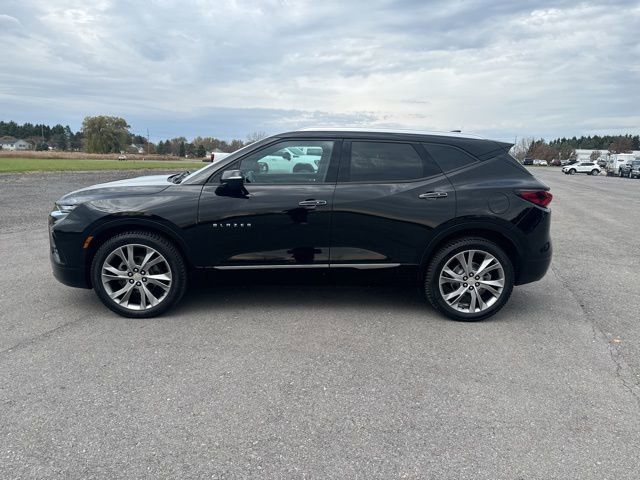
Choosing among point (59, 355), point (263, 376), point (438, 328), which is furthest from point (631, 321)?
point (59, 355)

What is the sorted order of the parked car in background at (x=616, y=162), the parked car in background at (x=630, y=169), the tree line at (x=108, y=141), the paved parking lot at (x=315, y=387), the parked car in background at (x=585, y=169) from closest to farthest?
1. the paved parking lot at (x=315, y=387)
2. the parked car in background at (x=630, y=169)
3. the parked car in background at (x=616, y=162)
4. the parked car in background at (x=585, y=169)
5. the tree line at (x=108, y=141)

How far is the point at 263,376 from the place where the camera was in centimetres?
341

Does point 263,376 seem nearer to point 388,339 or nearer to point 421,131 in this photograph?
point 388,339

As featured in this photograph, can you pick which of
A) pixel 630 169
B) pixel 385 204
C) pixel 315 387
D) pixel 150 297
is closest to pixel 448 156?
pixel 385 204

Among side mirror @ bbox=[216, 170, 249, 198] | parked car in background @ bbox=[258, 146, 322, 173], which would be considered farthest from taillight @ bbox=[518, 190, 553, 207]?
side mirror @ bbox=[216, 170, 249, 198]

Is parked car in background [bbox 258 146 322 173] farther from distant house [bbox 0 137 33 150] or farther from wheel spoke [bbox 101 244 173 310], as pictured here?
distant house [bbox 0 137 33 150]

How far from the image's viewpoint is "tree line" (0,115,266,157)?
10112 centimetres

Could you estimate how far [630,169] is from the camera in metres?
47.9

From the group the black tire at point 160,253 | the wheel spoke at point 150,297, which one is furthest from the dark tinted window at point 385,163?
the wheel spoke at point 150,297

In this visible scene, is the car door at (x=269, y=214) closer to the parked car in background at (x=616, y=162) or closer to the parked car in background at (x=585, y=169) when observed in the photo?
the parked car in background at (x=616, y=162)

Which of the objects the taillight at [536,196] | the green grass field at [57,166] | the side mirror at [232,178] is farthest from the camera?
the green grass field at [57,166]

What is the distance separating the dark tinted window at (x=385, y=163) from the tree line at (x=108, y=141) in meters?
76.6

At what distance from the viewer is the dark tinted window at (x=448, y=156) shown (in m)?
4.55

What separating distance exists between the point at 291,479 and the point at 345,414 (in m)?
0.66
